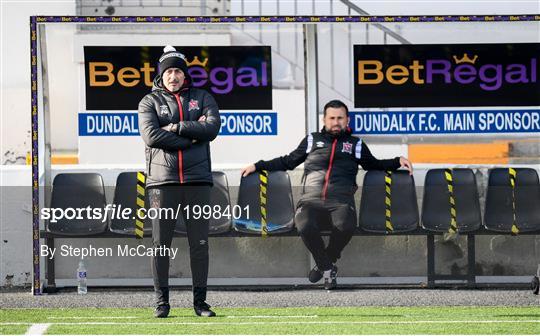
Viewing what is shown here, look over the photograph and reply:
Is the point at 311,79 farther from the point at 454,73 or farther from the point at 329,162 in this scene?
the point at 454,73

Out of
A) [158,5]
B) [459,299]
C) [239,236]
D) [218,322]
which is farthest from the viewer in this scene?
[158,5]

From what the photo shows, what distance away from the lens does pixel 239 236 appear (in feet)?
40.3

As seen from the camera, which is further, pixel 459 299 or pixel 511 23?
pixel 511 23

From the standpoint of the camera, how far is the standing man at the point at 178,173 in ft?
33.0

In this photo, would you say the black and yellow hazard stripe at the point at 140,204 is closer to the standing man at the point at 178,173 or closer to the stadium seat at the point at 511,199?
the standing man at the point at 178,173

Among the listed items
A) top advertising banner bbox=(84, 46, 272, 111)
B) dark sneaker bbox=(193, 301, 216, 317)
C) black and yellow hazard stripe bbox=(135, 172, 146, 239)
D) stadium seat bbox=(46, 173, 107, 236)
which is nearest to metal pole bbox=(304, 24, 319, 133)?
top advertising banner bbox=(84, 46, 272, 111)

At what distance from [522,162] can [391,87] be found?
4.13 feet

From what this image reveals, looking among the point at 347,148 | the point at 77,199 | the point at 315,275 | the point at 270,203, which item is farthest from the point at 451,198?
the point at 77,199

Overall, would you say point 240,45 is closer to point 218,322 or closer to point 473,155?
point 473,155

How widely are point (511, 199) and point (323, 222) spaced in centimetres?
159

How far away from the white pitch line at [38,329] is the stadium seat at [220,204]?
273 cm

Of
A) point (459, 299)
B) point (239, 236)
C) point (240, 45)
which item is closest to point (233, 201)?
point (239, 236)

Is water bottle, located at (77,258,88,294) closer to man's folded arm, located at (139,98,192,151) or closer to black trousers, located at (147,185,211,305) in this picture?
black trousers, located at (147,185,211,305)

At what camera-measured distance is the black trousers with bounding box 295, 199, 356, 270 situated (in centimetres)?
1205
